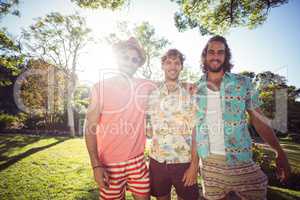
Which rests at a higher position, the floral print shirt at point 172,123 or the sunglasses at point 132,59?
the sunglasses at point 132,59

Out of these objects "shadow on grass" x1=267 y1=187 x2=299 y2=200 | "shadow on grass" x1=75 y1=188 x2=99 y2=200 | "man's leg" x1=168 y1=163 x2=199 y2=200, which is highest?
"man's leg" x1=168 y1=163 x2=199 y2=200

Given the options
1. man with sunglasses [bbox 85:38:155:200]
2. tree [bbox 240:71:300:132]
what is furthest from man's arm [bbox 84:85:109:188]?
tree [bbox 240:71:300:132]

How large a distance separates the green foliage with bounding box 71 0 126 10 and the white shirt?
6.28 meters

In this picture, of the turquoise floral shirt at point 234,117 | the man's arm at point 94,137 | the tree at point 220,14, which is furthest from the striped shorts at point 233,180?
the tree at point 220,14

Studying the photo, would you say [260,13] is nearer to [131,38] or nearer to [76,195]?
[131,38]

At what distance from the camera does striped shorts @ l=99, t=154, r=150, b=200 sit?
2748mm

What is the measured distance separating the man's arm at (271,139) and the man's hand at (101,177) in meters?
2.20

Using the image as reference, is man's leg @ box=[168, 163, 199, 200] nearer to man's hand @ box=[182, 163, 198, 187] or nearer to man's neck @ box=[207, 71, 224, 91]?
man's hand @ box=[182, 163, 198, 187]

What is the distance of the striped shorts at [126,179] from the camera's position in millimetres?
2748

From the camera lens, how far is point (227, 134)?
9.34 ft

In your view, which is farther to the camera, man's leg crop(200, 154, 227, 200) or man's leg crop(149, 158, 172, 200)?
man's leg crop(149, 158, 172, 200)

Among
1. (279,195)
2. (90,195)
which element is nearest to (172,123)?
(90,195)

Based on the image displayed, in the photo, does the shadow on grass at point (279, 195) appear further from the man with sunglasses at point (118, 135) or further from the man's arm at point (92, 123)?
the man's arm at point (92, 123)

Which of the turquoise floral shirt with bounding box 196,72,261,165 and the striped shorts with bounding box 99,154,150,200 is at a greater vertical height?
the turquoise floral shirt with bounding box 196,72,261,165
